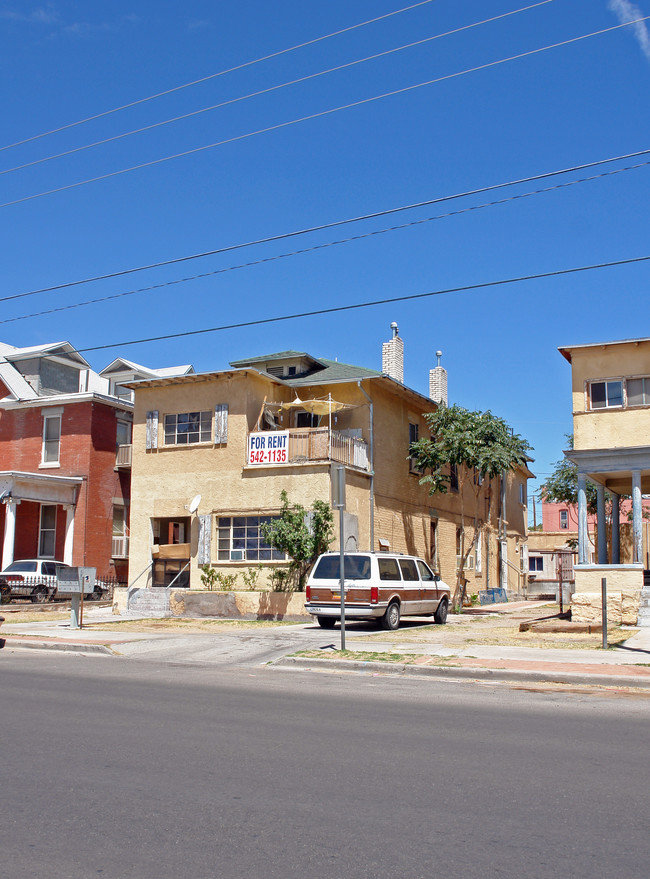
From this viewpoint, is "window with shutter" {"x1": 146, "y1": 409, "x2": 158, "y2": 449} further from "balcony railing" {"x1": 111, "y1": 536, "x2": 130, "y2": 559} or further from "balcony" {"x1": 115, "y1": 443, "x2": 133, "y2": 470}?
"balcony railing" {"x1": 111, "y1": 536, "x2": 130, "y2": 559}

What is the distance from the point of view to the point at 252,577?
24391 mm

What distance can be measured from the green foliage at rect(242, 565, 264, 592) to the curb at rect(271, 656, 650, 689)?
10.5 m

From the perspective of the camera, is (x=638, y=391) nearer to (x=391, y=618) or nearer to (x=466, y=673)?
(x=391, y=618)

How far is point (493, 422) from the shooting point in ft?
89.6

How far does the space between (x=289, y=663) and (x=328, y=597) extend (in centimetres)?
484

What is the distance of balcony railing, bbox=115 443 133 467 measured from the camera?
109 ft

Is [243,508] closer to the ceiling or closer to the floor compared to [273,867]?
closer to the ceiling

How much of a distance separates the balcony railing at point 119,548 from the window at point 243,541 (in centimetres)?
948

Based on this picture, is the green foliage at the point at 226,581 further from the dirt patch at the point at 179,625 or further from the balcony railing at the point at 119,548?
the balcony railing at the point at 119,548

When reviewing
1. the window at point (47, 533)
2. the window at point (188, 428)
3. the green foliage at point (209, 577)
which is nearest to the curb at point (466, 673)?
the green foliage at point (209, 577)

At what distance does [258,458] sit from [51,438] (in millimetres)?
12313

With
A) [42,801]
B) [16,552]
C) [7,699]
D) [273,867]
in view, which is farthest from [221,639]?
[16,552]

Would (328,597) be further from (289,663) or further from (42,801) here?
(42,801)

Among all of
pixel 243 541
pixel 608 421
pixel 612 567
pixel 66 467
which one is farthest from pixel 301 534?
pixel 66 467
